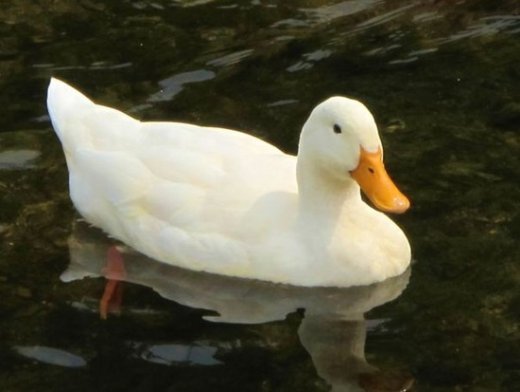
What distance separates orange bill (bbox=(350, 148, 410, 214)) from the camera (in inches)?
340

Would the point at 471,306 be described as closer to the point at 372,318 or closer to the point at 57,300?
the point at 372,318

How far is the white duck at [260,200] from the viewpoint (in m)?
8.73

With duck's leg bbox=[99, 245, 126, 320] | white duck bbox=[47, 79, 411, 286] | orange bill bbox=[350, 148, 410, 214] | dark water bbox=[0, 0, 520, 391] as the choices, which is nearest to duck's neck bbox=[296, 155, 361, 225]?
white duck bbox=[47, 79, 411, 286]

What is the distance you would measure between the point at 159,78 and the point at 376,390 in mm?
4000

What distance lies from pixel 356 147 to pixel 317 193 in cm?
49

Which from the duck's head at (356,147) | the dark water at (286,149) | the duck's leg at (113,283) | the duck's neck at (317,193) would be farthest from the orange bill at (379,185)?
the duck's leg at (113,283)

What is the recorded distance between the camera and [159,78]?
11.4 m

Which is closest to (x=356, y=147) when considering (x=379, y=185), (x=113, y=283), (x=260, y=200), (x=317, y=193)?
(x=379, y=185)

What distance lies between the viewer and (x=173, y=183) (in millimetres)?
9234

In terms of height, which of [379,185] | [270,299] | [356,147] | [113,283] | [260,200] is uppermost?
[356,147]

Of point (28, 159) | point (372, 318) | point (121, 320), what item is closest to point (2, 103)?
point (28, 159)

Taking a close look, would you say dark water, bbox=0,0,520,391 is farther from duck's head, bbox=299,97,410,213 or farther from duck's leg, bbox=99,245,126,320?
duck's head, bbox=299,97,410,213

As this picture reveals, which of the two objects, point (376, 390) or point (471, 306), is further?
point (471, 306)

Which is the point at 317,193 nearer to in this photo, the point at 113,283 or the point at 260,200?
the point at 260,200
